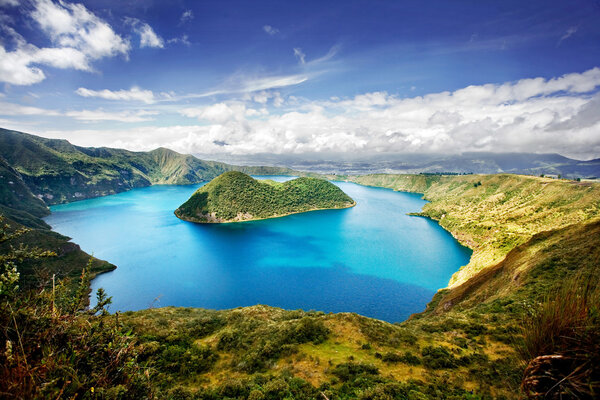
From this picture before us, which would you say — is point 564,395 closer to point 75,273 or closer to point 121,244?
point 75,273

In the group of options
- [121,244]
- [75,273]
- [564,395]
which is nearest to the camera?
[564,395]

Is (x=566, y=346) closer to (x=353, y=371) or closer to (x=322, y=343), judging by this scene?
(x=353, y=371)

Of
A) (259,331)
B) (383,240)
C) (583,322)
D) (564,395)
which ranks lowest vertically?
(383,240)

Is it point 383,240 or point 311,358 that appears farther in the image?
point 383,240

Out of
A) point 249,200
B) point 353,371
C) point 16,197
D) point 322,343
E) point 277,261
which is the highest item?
point 16,197

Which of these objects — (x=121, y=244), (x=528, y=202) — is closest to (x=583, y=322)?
(x=121, y=244)

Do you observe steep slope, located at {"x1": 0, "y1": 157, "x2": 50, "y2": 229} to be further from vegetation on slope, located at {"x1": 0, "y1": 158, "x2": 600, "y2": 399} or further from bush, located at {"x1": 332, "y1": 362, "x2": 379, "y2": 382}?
bush, located at {"x1": 332, "y1": 362, "x2": 379, "y2": 382}

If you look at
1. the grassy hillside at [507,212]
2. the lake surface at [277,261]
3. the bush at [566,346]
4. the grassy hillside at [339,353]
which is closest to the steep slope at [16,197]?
the lake surface at [277,261]

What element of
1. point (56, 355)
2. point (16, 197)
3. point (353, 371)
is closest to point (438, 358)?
point (353, 371)
